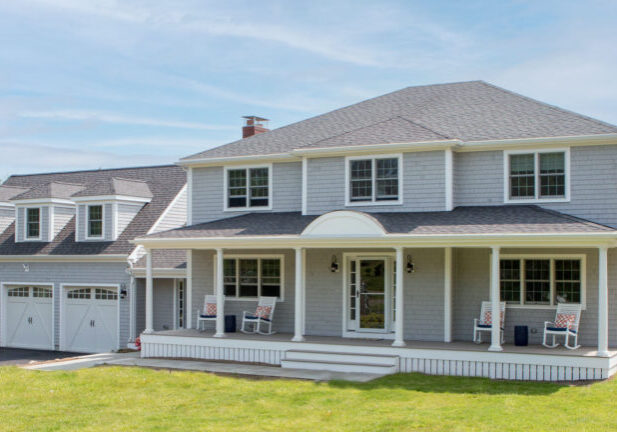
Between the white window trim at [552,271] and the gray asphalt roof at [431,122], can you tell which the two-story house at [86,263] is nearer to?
the gray asphalt roof at [431,122]

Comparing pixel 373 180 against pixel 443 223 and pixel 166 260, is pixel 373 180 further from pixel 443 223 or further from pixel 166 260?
pixel 166 260

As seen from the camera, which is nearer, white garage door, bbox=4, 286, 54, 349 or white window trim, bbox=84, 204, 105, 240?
white window trim, bbox=84, 204, 105, 240

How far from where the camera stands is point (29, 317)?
26172mm

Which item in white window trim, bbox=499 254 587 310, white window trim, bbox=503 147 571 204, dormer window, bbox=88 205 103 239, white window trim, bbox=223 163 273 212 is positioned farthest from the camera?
dormer window, bbox=88 205 103 239

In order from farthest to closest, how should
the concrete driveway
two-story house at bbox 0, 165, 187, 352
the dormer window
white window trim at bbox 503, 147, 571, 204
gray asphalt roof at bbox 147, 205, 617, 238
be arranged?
the dormer window, two-story house at bbox 0, 165, 187, 352, the concrete driveway, white window trim at bbox 503, 147, 571, 204, gray asphalt roof at bbox 147, 205, 617, 238

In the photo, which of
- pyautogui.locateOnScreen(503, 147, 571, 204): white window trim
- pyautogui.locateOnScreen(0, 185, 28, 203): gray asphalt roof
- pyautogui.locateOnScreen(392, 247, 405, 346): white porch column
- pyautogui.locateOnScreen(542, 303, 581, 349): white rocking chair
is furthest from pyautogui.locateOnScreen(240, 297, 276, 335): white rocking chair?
pyautogui.locateOnScreen(0, 185, 28, 203): gray asphalt roof

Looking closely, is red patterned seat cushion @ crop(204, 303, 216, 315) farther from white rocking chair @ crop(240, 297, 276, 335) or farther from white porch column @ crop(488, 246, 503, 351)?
white porch column @ crop(488, 246, 503, 351)

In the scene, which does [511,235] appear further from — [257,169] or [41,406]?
[41,406]

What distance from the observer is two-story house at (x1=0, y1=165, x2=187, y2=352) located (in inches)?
939

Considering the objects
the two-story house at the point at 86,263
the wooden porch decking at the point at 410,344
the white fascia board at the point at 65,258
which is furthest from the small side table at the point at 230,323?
the white fascia board at the point at 65,258

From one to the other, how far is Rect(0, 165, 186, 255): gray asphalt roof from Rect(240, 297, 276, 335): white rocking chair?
236 inches

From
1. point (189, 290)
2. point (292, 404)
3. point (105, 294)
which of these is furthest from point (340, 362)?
point (105, 294)

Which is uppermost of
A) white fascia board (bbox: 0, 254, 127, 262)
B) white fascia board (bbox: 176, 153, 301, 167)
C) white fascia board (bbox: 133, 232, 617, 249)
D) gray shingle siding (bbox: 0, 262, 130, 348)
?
white fascia board (bbox: 176, 153, 301, 167)

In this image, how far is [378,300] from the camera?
61.5 ft
